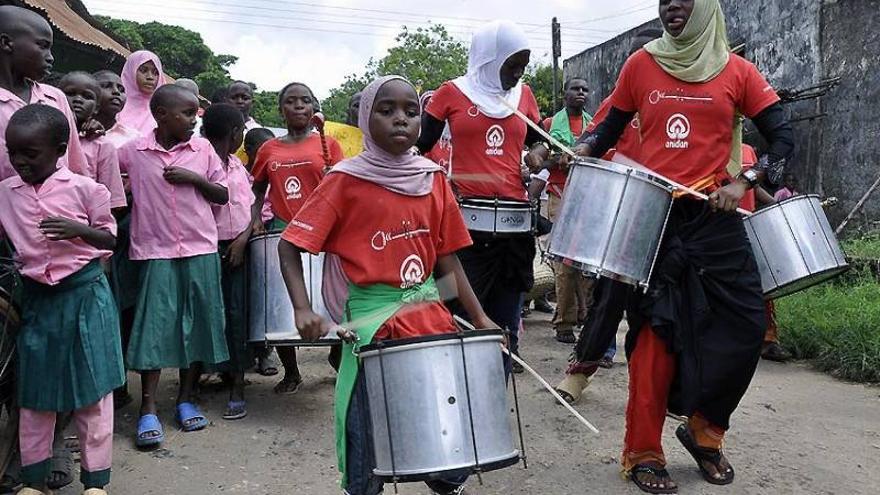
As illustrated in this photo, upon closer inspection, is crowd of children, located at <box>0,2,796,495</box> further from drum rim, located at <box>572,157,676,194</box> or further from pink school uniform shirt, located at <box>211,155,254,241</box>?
drum rim, located at <box>572,157,676,194</box>

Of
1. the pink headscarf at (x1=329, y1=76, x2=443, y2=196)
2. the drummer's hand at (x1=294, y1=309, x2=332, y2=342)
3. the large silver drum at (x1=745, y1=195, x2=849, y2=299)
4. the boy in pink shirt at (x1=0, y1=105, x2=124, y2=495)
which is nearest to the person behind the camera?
the drummer's hand at (x1=294, y1=309, x2=332, y2=342)

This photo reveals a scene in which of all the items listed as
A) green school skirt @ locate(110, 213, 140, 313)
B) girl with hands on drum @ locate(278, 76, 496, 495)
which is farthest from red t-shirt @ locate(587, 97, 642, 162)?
green school skirt @ locate(110, 213, 140, 313)

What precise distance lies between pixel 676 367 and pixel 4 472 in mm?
3029

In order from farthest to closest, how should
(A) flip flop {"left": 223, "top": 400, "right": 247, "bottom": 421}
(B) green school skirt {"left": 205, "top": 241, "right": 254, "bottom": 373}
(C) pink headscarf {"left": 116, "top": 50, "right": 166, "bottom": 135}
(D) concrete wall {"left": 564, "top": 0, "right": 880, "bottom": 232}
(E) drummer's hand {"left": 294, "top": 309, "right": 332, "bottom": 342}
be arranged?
(D) concrete wall {"left": 564, "top": 0, "right": 880, "bottom": 232}
(C) pink headscarf {"left": 116, "top": 50, "right": 166, "bottom": 135}
(B) green school skirt {"left": 205, "top": 241, "right": 254, "bottom": 373}
(A) flip flop {"left": 223, "top": 400, "right": 247, "bottom": 421}
(E) drummer's hand {"left": 294, "top": 309, "right": 332, "bottom": 342}

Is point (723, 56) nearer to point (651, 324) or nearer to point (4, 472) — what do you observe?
point (651, 324)

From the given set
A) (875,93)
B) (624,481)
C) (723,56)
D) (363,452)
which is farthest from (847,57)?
(363,452)

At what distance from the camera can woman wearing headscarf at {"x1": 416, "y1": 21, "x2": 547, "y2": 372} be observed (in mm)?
4391

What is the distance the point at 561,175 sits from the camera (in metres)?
7.08

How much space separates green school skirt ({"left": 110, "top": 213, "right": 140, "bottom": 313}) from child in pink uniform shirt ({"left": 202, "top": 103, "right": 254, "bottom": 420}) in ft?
1.67

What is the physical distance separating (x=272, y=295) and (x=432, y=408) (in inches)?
93.9

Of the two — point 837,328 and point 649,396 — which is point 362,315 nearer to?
point 649,396

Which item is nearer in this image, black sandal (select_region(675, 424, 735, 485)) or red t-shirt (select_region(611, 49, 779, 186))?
red t-shirt (select_region(611, 49, 779, 186))

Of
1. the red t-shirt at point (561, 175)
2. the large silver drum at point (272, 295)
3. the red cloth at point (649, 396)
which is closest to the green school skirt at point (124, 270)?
the large silver drum at point (272, 295)

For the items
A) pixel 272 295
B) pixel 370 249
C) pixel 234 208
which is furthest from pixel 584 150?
pixel 234 208
